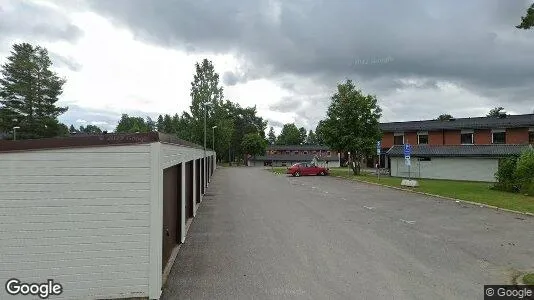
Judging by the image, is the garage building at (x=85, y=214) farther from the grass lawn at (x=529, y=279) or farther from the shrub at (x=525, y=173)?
the shrub at (x=525, y=173)

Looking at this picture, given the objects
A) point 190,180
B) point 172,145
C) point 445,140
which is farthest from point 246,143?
point 172,145

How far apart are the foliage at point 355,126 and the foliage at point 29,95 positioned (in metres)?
39.3

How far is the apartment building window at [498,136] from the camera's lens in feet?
142

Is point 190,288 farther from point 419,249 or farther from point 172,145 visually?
point 419,249

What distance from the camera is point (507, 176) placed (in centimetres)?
2575

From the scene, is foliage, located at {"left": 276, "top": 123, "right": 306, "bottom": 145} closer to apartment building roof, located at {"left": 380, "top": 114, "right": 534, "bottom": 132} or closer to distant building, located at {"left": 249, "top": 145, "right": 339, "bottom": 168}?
distant building, located at {"left": 249, "top": 145, "right": 339, "bottom": 168}

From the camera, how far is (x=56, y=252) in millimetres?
6477

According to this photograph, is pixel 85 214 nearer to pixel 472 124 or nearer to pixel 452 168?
pixel 452 168

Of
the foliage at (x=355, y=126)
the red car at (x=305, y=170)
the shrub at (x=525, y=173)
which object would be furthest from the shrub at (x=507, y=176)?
the red car at (x=305, y=170)

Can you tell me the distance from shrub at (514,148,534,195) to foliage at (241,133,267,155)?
75.9m

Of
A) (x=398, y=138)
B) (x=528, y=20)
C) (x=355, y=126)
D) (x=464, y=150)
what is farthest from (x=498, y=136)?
(x=528, y=20)

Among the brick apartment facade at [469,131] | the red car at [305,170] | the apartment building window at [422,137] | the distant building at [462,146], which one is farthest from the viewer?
the apartment building window at [422,137]

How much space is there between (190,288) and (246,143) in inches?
3596

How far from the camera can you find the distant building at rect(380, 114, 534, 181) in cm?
3819
